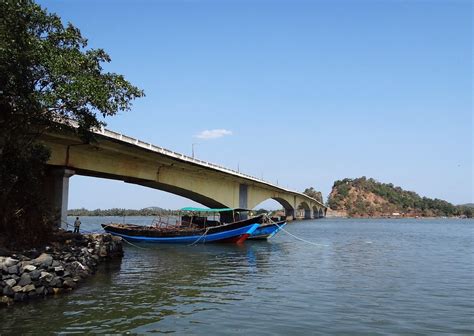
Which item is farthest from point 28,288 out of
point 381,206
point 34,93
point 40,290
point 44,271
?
point 381,206

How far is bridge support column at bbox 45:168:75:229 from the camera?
2983cm

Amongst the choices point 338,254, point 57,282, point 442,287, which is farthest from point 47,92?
point 338,254

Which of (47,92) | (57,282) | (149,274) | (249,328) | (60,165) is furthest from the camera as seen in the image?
(60,165)

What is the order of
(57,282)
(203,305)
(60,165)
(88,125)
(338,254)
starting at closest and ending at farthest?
(203,305)
(57,282)
(88,125)
(60,165)
(338,254)

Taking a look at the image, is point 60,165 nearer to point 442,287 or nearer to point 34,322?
point 34,322

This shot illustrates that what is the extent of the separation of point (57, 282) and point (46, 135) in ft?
42.5

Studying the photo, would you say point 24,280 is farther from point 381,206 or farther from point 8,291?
point 381,206

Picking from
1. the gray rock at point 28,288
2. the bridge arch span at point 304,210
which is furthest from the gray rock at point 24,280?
the bridge arch span at point 304,210

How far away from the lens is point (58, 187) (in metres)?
29.9

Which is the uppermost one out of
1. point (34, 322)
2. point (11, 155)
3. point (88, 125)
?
point (88, 125)

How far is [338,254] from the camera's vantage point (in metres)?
31.9

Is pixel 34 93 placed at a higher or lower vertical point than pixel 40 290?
higher

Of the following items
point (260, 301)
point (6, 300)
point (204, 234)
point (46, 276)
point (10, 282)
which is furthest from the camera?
point (204, 234)

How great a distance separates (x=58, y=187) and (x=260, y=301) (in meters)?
19.2
